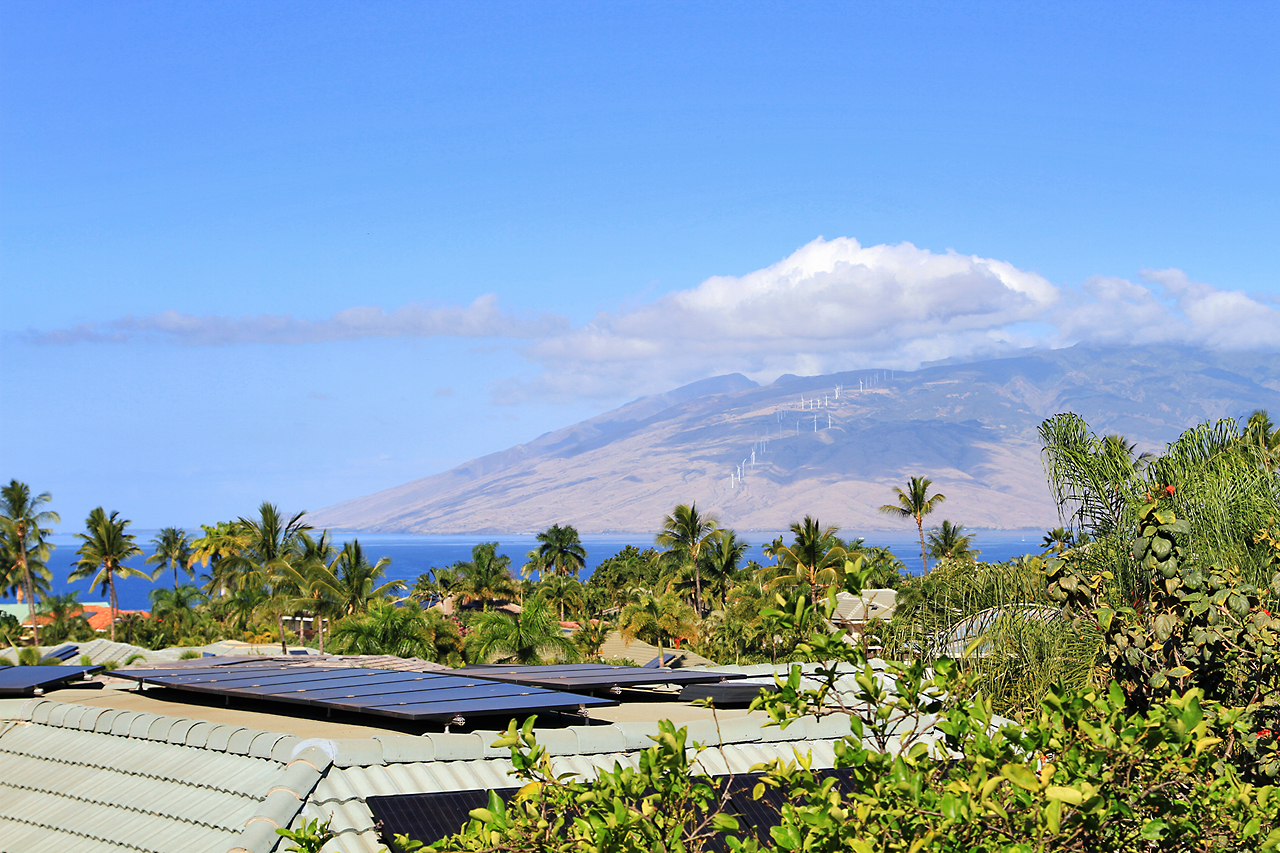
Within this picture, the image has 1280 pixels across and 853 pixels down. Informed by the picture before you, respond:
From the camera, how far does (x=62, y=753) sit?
13.2 meters

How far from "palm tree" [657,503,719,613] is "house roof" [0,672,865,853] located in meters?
71.6

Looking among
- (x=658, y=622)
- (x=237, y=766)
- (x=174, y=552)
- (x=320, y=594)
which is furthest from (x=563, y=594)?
(x=237, y=766)

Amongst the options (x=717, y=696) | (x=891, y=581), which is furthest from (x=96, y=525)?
(x=717, y=696)

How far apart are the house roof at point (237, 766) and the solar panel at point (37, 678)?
1342 millimetres

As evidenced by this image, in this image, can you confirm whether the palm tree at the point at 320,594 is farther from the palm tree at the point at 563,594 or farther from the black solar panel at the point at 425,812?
the black solar panel at the point at 425,812

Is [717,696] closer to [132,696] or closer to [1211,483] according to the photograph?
[1211,483]

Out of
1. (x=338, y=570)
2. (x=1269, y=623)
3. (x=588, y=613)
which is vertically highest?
(x=1269, y=623)

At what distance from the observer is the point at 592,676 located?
1662 centimetres

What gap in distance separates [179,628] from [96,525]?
1088cm

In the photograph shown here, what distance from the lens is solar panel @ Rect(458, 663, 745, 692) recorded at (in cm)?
1594

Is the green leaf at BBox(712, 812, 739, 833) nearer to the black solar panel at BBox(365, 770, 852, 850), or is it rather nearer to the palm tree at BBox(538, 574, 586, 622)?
the black solar panel at BBox(365, 770, 852, 850)

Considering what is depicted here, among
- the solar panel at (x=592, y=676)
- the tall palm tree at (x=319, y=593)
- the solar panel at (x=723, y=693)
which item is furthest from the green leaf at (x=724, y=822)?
the tall palm tree at (x=319, y=593)

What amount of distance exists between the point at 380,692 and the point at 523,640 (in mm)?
29950

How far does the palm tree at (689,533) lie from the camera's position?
283ft
